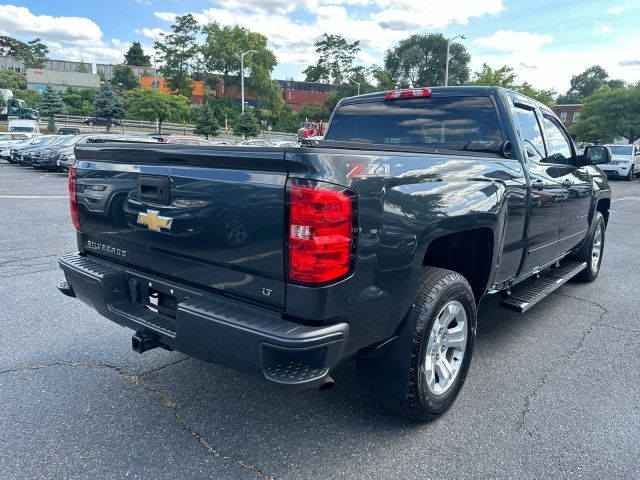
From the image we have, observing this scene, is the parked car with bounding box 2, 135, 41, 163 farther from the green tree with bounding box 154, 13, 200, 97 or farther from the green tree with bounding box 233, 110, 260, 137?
the green tree with bounding box 154, 13, 200, 97

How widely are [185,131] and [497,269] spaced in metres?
51.7

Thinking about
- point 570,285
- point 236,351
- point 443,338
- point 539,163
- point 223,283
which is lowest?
point 570,285

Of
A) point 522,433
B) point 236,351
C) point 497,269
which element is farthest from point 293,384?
point 497,269

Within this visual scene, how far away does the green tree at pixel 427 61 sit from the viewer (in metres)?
69.1

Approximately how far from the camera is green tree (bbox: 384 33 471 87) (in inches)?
2719

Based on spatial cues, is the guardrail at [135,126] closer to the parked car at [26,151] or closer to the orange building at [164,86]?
the orange building at [164,86]

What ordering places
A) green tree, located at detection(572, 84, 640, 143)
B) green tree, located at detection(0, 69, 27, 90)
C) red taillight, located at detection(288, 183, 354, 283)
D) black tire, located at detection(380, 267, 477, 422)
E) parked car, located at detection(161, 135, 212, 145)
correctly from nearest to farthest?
red taillight, located at detection(288, 183, 354, 283)
black tire, located at detection(380, 267, 477, 422)
parked car, located at detection(161, 135, 212, 145)
green tree, located at detection(572, 84, 640, 143)
green tree, located at detection(0, 69, 27, 90)

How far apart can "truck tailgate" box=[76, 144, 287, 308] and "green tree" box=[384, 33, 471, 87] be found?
70.4 m

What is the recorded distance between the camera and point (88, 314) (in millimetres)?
4355

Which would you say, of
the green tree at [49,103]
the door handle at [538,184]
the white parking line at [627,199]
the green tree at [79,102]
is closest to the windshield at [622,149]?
the white parking line at [627,199]

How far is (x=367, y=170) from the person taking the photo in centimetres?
220

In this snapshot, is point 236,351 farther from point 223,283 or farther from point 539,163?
point 539,163

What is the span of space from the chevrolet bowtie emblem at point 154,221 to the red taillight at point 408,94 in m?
2.40

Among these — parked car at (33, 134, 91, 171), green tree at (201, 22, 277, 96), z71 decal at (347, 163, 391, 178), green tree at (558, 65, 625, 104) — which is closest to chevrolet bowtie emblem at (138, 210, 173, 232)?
z71 decal at (347, 163, 391, 178)
